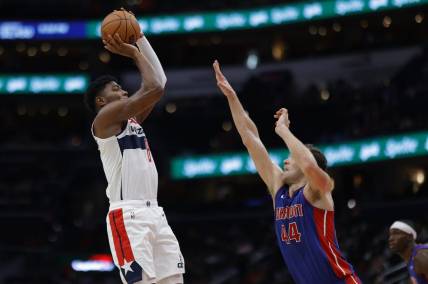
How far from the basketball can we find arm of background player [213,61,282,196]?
0.91 metres

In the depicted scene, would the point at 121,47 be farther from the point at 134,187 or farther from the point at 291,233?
the point at 291,233

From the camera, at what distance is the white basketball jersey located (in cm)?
686

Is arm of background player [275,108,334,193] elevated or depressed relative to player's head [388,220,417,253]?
elevated

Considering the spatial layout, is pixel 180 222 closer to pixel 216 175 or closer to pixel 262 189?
pixel 216 175

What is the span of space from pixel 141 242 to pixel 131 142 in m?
0.89

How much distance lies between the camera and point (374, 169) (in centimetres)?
2897

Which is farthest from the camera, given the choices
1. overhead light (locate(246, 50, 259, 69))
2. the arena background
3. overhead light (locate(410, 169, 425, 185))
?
overhead light (locate(246, 50, 259, 69))

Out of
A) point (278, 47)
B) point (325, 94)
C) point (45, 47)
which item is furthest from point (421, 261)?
point (45, 47)

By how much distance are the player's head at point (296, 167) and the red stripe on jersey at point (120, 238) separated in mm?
1477

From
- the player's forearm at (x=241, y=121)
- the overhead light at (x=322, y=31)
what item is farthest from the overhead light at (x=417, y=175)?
the player's forearm at (x=241, y=121)

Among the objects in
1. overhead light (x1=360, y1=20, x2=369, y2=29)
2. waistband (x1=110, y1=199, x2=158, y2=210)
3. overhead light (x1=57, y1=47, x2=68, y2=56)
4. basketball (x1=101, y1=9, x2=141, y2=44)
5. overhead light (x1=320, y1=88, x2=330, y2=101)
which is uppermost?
overhead light (x1=57, y1=47, x2=68, y2=56)

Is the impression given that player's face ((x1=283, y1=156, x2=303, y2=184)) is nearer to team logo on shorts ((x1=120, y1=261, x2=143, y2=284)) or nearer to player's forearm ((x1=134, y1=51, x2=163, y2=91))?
player's forearm ((x1=134, y1=51, x2=163, y2=91))

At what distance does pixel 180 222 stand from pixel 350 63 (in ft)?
30.4

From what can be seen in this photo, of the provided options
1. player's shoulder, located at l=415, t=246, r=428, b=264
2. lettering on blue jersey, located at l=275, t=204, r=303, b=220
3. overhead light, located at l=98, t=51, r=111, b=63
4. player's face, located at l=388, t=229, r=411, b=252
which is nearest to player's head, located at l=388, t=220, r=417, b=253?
player's face, located at l=388, t=229, r=411, b=252
